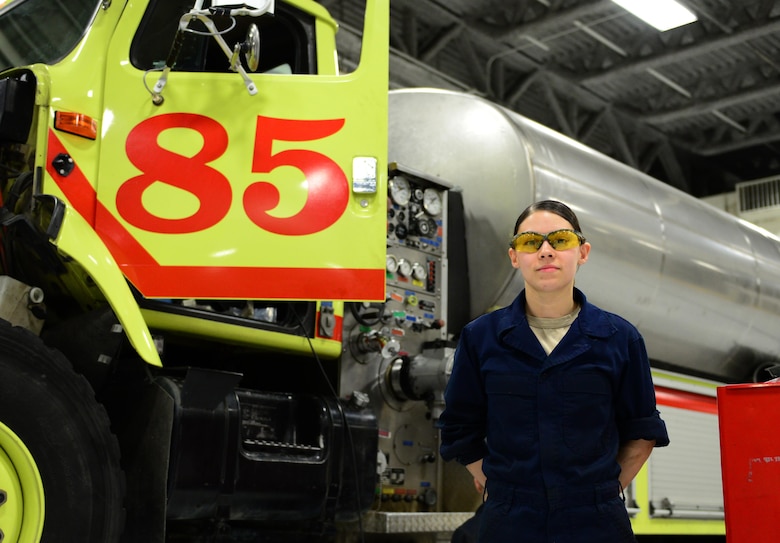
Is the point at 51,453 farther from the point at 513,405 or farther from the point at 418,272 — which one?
the point at 418,272

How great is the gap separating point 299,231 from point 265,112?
0.47m

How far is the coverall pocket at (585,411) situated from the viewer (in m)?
2.08

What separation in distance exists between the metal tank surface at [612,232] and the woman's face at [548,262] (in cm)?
249

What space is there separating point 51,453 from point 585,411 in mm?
1624

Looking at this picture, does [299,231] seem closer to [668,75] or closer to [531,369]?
[531,369]

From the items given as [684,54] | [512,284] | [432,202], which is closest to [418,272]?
[432,202]

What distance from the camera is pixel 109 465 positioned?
2855 mm

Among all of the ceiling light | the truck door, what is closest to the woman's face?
the truck door

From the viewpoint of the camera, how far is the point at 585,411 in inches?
82.4

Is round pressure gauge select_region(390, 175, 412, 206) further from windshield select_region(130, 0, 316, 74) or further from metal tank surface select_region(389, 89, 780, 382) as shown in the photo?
windshield select_region(130, 0, 316, 74)

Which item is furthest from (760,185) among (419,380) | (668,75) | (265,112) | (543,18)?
(265,112)

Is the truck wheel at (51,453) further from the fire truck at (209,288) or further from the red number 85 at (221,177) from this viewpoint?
the red number 85 at (221,177)

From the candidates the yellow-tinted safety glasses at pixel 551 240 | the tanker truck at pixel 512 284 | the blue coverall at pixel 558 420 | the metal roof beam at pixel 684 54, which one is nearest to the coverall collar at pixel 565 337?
the blue coverall at pixel 558 420

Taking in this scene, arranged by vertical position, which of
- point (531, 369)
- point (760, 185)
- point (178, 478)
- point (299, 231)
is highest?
point (760, 185)
